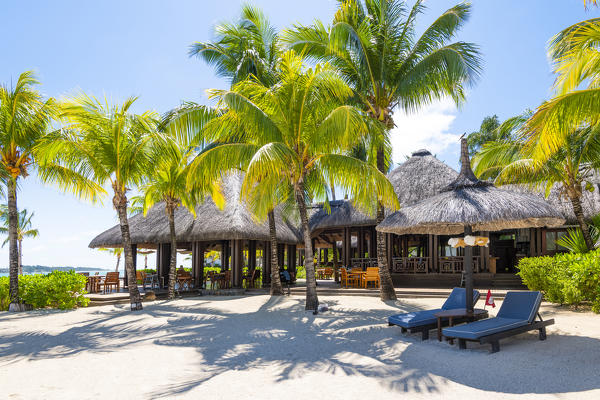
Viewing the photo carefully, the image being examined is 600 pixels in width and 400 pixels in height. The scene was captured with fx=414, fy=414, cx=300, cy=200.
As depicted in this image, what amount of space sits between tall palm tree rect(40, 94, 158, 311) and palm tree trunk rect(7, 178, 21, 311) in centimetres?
146

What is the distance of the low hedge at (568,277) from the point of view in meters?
7.67

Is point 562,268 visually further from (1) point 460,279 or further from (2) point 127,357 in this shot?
(2) point 127,357

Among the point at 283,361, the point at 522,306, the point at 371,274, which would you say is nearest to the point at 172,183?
the point at 371,274

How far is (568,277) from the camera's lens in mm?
8320

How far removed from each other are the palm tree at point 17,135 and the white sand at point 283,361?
2.74 metres

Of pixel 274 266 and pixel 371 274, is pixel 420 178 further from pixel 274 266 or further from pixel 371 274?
pixel 274 266

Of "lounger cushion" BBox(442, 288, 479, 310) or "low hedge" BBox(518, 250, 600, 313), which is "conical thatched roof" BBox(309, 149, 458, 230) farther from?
"lounger cushion" BBox(442, 288, 479, 310)

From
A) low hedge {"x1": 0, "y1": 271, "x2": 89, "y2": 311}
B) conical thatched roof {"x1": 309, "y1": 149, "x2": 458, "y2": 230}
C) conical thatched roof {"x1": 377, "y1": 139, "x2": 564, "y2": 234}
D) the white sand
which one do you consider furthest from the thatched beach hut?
conical thatched roof {"x1": 377, "y1": 139, "x2": 564, "y2": 234}

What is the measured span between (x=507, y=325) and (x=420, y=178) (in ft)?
34.9

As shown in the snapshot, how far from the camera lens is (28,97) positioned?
412 inches

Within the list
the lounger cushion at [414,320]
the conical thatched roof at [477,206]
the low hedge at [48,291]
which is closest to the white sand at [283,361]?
the lounger cushion at [414,320]

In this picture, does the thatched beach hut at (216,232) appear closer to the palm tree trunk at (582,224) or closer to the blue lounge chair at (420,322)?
the blue lounge chair at (420,322)

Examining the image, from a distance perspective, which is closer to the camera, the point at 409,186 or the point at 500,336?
the point at 500,336

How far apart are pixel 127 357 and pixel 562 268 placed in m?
8.38
